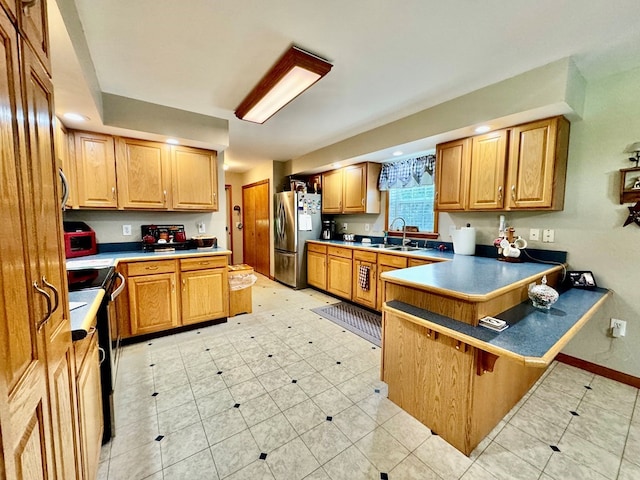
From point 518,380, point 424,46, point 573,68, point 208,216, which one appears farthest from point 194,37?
point 518,380

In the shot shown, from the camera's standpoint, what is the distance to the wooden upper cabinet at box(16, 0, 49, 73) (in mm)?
725

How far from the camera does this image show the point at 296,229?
4.60 m

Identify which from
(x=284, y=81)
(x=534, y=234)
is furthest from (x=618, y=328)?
(x=284, y=81)

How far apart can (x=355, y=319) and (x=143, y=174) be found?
298 centimetres

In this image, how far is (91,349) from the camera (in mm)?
1317

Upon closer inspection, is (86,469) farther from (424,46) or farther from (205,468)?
(424,46)

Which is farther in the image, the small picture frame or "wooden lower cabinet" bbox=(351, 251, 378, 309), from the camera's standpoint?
"wooden lower cabinet" bbox=(351, 251, 378, 309)

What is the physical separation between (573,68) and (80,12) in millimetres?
3291

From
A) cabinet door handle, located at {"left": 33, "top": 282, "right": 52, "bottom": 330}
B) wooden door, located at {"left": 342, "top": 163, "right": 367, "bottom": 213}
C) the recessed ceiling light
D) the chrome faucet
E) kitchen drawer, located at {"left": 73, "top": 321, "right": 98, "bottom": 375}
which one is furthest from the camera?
wooden door, located at {"left": 342, "top": 163, "right": 367, "bottom": 213}

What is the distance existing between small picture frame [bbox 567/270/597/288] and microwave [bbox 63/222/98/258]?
4.58 metres

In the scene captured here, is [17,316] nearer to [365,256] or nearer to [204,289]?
[204,289]

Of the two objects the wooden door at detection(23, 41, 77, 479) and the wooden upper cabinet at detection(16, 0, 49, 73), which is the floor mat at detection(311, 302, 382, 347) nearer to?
the wooden door at detection(23, 41, 77, 479)

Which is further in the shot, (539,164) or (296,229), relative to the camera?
(296,229)

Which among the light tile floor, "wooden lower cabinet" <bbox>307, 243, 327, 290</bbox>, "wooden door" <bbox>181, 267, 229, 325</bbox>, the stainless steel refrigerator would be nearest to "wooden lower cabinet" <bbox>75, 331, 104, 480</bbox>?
the light tile floor
